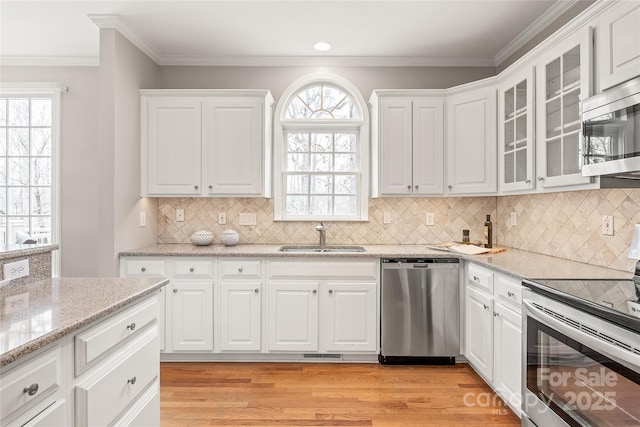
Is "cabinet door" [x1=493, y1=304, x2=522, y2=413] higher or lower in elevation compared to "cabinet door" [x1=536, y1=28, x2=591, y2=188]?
lower

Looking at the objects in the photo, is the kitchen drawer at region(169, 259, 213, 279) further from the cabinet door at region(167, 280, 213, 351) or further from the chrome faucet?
the chrome faucet

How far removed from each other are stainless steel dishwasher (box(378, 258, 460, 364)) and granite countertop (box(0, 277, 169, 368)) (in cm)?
187

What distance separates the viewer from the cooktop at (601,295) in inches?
54.3

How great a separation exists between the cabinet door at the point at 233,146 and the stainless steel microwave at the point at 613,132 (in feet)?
8.01

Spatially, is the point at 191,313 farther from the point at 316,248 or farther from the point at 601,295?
the point at 601,295

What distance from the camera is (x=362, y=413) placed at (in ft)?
7.92

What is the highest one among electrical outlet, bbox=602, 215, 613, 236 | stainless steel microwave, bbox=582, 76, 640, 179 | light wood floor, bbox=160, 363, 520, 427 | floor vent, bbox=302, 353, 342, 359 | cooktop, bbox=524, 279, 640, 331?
stainless steel microwave, bbox=582, 76, 640, 179

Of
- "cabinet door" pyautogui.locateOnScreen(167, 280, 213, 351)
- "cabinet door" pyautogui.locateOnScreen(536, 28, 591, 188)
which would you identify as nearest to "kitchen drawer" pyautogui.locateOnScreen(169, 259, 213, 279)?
"cabinet door" pyautogui.locateOnScreen(167, 280, 213, 351)

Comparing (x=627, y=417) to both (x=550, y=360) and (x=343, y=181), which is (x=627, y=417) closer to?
(x=550, y=360)

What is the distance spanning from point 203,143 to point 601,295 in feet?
10.1

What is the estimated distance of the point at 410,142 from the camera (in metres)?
3.46

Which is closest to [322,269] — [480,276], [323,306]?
[323,306]

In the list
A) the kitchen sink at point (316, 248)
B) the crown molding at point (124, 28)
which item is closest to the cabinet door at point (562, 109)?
the kitchen sink at point (316, 248)

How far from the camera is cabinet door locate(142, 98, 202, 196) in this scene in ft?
11.4
